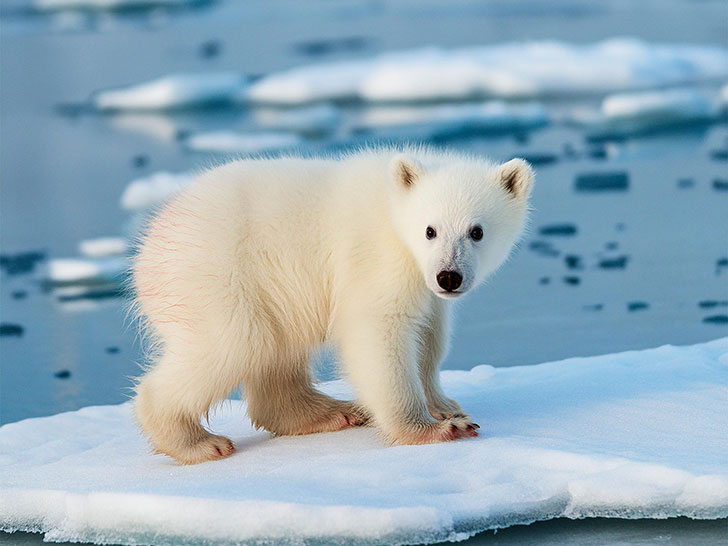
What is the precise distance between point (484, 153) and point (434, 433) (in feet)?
18.6

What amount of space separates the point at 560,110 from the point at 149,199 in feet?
14.9

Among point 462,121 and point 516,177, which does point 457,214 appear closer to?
point 516,177

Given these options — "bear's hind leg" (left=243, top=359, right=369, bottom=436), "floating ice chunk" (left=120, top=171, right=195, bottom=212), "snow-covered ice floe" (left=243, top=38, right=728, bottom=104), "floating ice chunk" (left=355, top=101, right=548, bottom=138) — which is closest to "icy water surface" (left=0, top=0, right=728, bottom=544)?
→ "floating ice chunk" (left=120, top=171, right=195, bottom=212)

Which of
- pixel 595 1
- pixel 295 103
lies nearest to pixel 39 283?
pixel 295 103

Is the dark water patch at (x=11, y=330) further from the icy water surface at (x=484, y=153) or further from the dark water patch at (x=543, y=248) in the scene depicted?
the dark water patch at (x=543, y=248)

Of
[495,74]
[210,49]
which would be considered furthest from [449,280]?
[210,49]

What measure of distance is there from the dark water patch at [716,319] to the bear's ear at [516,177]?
7.25 feet

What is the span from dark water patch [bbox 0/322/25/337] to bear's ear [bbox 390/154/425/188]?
10.0ft

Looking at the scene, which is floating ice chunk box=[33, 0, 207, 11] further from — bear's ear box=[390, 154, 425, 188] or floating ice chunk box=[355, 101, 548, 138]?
bear's ear box=[390, 154, 425, 188]

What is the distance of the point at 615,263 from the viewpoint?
21.7ft

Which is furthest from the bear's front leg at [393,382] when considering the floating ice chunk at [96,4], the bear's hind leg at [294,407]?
the floating ice chunk at [96,4]

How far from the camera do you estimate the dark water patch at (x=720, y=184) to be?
320 inches

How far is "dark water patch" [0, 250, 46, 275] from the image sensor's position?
23.6 feet

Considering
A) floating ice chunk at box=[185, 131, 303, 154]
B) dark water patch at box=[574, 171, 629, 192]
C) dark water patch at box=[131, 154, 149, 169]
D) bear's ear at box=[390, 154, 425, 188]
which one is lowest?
dark water patch at box=[131, 154, 149, 169]
